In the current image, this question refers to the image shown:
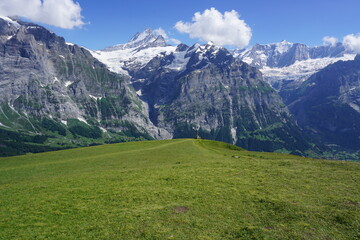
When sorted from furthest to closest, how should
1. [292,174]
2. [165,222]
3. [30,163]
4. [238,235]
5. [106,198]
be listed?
[30,163], [292,174], [106,198], [165,222], [238,235]

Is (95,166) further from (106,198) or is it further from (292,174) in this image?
(292,174)

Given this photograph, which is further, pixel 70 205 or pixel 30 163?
pixel 30 163

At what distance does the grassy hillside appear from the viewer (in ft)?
78.7

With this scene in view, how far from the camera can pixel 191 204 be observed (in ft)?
98.6

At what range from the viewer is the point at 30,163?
63.6 meters

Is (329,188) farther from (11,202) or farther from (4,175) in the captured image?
(4,175)

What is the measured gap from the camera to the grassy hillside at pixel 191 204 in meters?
24.0

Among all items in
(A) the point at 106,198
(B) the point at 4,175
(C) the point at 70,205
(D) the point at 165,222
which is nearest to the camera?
(D) the point at 165,222

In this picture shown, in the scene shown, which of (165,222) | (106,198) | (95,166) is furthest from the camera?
(95,166)

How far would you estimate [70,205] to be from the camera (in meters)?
30.8

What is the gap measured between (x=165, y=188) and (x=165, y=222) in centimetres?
1039

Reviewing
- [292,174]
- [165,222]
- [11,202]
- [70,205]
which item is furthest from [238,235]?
[11,202]

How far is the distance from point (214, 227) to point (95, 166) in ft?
128

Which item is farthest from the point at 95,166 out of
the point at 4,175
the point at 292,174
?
the point at 292,174
